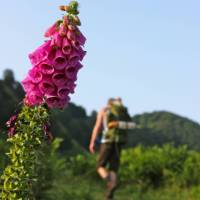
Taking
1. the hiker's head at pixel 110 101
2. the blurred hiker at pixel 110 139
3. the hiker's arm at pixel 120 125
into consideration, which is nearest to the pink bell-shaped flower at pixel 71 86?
the blurred hiker at pixel 110 139

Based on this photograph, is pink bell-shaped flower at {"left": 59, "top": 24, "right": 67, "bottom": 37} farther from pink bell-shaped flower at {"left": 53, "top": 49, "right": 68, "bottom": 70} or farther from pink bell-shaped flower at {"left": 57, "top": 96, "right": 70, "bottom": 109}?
pink bell-shaped flower at {"left": 57, "top": 96, "right": 70, "bottom": 109}

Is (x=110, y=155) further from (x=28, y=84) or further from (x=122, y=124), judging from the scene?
(x=28, y=84)

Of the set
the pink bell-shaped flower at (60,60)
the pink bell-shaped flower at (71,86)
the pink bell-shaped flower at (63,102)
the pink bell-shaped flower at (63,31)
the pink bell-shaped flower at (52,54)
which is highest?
the pink bell-shaped flower at (63,31)

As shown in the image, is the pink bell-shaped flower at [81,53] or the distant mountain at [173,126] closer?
the pink bell-shaped flower at [81,53]

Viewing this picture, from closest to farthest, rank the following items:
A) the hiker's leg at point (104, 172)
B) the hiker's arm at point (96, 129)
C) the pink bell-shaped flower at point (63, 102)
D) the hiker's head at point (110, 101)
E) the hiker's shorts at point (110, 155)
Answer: the pink bell-shaped flower at point (63, 102) → the hiker's arm at point (96, 129) → the hiker's leg at point (104, 172) → the hiker's shorts at point (110, 155) → the hiker's head at point (110, 101)

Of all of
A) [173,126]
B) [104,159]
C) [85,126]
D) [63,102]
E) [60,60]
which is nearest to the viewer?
[60,60]

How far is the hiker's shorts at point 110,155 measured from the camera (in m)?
13.8

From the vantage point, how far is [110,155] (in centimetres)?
1380

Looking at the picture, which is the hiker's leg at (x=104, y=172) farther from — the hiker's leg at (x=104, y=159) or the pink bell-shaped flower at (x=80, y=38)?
the pink bell-shaped flower at (x=80, y=38)

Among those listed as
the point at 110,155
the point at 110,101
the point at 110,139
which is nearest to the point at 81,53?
the point at 110,139

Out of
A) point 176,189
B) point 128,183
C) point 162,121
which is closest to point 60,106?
point 176,189

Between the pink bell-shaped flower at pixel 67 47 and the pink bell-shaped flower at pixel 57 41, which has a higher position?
the pink bell-shaped flower at pixel 57 41

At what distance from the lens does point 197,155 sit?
70.5 ft

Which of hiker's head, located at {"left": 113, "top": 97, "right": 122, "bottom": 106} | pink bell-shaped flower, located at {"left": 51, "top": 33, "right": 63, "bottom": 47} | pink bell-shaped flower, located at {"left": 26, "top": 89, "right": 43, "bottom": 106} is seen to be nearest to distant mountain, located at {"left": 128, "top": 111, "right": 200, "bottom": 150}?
hiker's head, located at {"left": 113, "top": 97, "right": 122, "bottom": 106}
